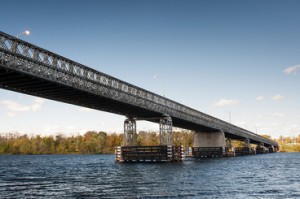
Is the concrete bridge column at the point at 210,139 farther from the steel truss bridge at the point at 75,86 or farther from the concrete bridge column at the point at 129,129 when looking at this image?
the concrete bridge column at the point at 129,129

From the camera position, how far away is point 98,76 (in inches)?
1978

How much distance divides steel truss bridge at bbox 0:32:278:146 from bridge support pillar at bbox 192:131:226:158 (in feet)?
88.6

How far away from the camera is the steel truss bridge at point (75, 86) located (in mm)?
35131

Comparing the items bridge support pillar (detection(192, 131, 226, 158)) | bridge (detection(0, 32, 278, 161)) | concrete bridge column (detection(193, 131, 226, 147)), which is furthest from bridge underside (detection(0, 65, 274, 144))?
concrete bridge column (detection(193, 131, 226, 147))

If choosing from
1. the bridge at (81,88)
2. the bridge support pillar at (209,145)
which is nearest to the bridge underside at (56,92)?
the bridge at (81,88)

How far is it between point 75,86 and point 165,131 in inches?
1142

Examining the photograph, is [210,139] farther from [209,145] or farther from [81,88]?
[81,88]

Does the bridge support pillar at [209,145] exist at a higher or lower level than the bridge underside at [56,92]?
lower

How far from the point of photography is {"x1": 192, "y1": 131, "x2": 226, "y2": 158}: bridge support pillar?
10112 cm

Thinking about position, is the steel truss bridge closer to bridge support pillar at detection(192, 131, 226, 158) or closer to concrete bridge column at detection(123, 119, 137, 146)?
concrete bridge column at detection(123, 119, 137, 146)

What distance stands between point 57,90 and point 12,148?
172147 mm

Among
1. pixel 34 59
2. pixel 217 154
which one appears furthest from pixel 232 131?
pixel 34 59

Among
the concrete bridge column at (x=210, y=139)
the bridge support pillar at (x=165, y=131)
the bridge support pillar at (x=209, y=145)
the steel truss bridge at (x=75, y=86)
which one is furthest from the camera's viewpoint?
the concrete bridge column at (x=210, y=139)

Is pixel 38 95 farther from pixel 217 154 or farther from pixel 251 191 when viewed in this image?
pixel 217 154
